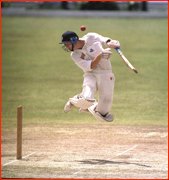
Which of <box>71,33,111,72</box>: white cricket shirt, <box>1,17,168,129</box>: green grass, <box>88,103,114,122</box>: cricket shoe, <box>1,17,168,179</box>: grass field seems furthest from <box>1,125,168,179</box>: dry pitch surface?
<box>71,33,111,72</box>: white cricket shirt

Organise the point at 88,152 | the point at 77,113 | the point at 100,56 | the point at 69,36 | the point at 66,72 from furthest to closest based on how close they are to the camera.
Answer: the point at 66,72 → the point at 77,113 → the point at 88,152 → the point at 69,36 → the point at 100,56

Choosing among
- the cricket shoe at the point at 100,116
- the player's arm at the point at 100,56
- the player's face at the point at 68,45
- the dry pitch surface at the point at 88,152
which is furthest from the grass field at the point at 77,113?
the player's face at the point at 68,45

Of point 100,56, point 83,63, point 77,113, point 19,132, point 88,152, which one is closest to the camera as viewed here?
point 100,56

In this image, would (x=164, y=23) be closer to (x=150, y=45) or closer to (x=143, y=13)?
(x=143, y=13)

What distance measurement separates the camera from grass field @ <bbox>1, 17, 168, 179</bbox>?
941 cm

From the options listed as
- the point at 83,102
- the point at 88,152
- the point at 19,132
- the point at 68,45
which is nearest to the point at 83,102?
the point at 83,102

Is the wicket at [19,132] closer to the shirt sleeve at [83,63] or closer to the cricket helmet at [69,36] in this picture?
the shirt sleeve at [83,63]

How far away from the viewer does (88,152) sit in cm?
1038

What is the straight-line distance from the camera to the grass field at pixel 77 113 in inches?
371

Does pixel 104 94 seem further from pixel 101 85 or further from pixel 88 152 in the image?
pixel 88 152

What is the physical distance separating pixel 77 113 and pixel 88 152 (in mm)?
4412

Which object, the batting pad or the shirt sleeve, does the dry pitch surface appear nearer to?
the batting pad

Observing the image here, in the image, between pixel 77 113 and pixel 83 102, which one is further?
pixel 77 113

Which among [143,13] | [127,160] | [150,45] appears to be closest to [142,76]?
[150,45]
